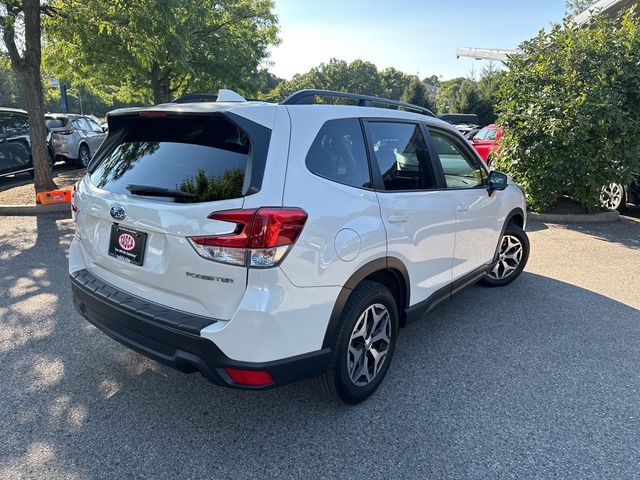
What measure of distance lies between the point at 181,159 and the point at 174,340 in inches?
38.8

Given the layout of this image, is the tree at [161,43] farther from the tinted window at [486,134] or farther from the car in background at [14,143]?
the tinted window at [486,134]

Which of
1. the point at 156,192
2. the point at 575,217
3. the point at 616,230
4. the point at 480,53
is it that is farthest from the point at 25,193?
the point at 480,53

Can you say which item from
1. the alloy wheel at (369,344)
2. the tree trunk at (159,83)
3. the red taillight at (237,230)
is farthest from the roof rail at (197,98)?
the tree trunk at (159,83)

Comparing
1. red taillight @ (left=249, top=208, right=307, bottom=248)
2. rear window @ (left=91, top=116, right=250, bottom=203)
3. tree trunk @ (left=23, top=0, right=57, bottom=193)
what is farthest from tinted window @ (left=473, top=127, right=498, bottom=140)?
red taillight @ (left=249, top=208, right=307, bottom=248)

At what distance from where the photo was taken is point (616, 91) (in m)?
7.59

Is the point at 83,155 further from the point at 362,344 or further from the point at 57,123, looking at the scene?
the point at 362,344

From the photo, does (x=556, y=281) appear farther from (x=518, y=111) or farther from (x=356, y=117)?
(x=518, y=111)

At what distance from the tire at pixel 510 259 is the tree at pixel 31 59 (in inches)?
328

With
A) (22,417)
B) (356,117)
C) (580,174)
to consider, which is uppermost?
(356,117)

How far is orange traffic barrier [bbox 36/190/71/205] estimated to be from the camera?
8109 mm

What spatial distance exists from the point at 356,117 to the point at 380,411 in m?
1.86

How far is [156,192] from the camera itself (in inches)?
Answer: 97.5

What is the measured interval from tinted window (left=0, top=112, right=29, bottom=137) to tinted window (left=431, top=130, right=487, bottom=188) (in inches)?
416

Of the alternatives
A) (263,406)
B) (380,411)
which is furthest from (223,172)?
(380,411)
